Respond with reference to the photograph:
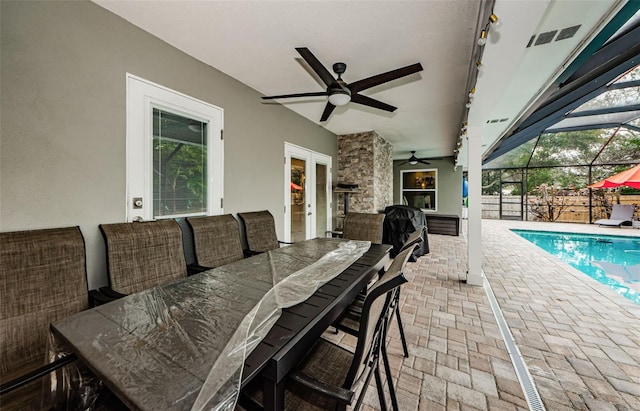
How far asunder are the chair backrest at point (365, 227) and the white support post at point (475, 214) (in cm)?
145

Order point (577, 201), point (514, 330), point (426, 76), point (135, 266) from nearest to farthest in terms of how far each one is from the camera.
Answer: point (135, 266) → point (514, 330) → point (426, 76) → point (577, 201)

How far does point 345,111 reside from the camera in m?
4.45

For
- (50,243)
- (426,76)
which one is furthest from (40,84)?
(426,76)

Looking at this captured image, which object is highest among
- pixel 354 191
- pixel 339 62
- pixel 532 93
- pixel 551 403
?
pixel 339 62

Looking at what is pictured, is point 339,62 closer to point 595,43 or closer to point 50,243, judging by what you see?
point 595,43

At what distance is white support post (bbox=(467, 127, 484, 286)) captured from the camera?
367cm

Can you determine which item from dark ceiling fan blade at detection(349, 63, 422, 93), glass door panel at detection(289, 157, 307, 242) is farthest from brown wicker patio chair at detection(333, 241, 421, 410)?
glass door panel at detection(289, 157, 307, 242)

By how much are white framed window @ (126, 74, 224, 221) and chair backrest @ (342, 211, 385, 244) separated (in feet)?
5.91

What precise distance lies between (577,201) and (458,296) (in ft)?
39.3

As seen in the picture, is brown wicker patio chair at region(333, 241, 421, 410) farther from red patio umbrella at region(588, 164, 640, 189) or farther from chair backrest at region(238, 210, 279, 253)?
red patio umbrella at region(588, 164, 640, 189)

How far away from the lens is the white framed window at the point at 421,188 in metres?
9.28

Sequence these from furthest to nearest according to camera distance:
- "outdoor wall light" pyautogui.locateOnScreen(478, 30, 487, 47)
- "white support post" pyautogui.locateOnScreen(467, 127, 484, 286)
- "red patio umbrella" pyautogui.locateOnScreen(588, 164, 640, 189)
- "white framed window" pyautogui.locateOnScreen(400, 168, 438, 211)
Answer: "white framed window" pyautogui.locateOnScreen(400, 168, 438, 211)
"red patio umbrella" pyautogui.locateOnScreen(588, 164, 640, 189)
"white support post" pyautogui.locateOnScreen(467, 127, 484, 286)
"outdoor wall light" pyautogui.locateOnScreen(478, 30, 487, 47)

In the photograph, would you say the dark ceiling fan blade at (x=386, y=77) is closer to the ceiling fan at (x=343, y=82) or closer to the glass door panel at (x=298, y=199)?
the ceiling fan at (x=343, y=82)

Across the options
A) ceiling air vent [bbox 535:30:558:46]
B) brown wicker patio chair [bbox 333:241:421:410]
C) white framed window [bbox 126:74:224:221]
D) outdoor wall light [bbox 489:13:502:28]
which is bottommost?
brown wicker patio chair [bbox 333:241:421:410]
